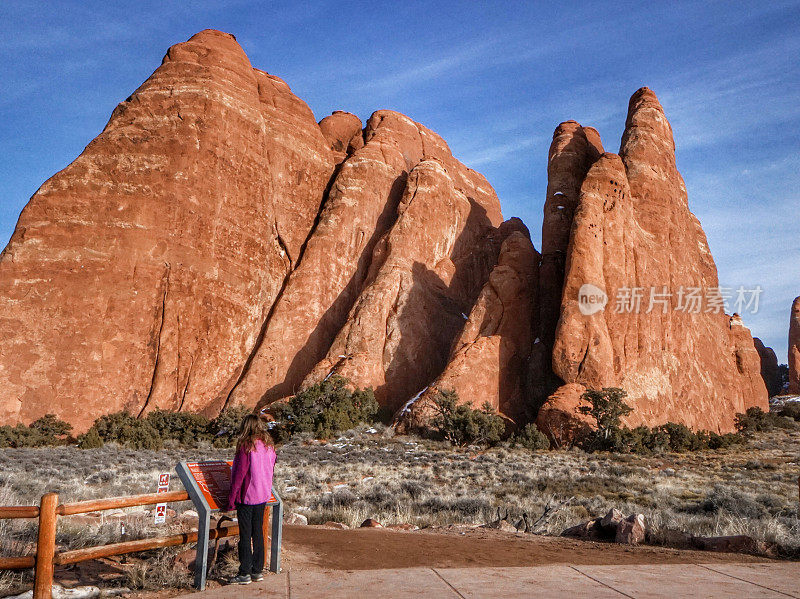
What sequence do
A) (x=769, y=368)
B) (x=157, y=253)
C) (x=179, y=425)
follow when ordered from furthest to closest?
(x=769, y=368) → (x=157, y=253) → (x=179, y=425)

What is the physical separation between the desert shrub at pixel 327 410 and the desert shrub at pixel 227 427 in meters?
2.09

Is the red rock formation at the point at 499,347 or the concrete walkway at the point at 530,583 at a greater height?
the red rock formation at the point at 499,347

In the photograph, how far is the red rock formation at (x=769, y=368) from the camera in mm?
66375

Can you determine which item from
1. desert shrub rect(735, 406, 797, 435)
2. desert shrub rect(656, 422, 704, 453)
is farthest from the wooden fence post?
desert shrub rect(735, 406, 797, 435)

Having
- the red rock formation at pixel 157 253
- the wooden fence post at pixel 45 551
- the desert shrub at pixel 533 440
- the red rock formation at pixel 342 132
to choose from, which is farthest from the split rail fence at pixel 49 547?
the red rock formation at pixel 342 132

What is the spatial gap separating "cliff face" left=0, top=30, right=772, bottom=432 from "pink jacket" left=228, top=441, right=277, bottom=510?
22.4 meters

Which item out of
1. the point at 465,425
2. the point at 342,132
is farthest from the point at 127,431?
the point at 342,132

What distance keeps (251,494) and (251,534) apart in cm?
45

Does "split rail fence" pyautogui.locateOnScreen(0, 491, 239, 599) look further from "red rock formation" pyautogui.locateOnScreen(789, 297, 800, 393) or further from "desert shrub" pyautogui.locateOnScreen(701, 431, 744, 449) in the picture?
"red rock formation" pyautogui.locateOnScreen(789, 297, 800, 393)

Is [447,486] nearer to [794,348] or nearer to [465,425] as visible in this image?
[465,425]

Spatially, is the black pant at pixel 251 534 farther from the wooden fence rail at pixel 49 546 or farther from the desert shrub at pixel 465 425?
the desert shrub at pixel 465 425

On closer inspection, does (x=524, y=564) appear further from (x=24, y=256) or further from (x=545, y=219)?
(x=24, y=256)

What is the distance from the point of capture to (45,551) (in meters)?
5.27

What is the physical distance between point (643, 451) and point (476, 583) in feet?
70.8
